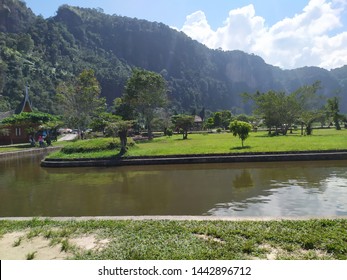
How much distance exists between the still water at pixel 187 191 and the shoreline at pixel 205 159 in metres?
Answer: 0.94

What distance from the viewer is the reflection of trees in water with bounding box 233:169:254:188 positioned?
41.5 ft

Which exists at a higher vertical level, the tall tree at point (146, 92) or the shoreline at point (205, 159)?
the tall tree at point (146, 92)

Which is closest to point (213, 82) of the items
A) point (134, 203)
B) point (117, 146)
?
point (117, 146)

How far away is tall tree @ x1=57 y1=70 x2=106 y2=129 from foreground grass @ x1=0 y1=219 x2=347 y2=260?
39393 mm

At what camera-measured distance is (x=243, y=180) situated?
13.7 metres

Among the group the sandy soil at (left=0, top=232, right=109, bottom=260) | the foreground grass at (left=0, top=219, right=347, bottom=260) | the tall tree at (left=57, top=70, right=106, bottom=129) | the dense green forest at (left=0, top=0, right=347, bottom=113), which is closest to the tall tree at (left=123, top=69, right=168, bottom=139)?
the tall tree at (left=57, top=70, right=106, bottom=129)

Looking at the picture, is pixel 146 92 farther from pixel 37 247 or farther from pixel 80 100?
pixel 37 247

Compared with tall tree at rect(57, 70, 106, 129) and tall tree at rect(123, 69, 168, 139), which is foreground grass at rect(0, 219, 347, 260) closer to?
tall tree at rect(123, 69, 168, 139)

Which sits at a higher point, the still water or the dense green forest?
the dense green forest

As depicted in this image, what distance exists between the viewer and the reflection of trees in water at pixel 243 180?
1265cm

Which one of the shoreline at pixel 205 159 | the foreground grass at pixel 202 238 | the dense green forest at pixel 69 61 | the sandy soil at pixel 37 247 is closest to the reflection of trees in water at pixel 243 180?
the shoreline at pixel 205 159

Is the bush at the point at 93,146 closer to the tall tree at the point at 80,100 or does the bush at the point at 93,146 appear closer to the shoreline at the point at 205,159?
the shoreline at the point at 205,159

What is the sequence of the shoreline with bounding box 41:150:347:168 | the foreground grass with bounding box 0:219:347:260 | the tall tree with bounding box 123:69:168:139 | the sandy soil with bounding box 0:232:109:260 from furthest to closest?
the tall tree with bounding box 123:69:168:139 < the shoreline with bounding box 41:150:347:168 < the sandy soil with bounding box 0:232:109:260 < the foreground grass with bounding box 0:219:347:260

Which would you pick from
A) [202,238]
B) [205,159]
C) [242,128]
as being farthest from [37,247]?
[242,128]
